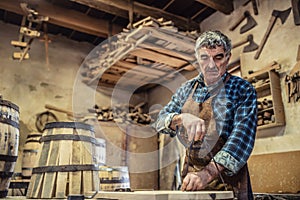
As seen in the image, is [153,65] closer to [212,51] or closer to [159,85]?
[159,85]

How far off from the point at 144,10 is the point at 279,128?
316 cm

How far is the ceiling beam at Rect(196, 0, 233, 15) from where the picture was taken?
503 centimetres

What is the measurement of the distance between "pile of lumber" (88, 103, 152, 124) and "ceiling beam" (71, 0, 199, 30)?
2.03 meters

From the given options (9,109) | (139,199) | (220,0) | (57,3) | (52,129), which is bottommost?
(139,199)

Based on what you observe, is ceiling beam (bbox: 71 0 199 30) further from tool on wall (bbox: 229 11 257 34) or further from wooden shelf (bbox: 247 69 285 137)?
wooden shelf (bbox: 247 69 285 137)

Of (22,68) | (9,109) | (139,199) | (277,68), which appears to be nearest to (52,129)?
(9,109)

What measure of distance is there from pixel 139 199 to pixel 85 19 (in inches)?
210

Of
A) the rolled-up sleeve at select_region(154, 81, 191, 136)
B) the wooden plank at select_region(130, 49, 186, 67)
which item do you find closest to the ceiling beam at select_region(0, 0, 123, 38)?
the wooden plank at select_region(130, 49, 186, 67)

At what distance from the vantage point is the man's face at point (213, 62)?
76.9 inches

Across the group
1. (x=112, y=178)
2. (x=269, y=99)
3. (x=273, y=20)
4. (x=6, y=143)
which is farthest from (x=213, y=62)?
(x=273, y=20)

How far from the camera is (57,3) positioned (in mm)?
5746

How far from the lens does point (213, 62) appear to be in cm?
196

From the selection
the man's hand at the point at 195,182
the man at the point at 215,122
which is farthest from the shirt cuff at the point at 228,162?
the man's hand at the point at 195,182

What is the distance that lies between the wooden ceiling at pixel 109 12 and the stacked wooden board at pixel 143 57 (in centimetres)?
48
